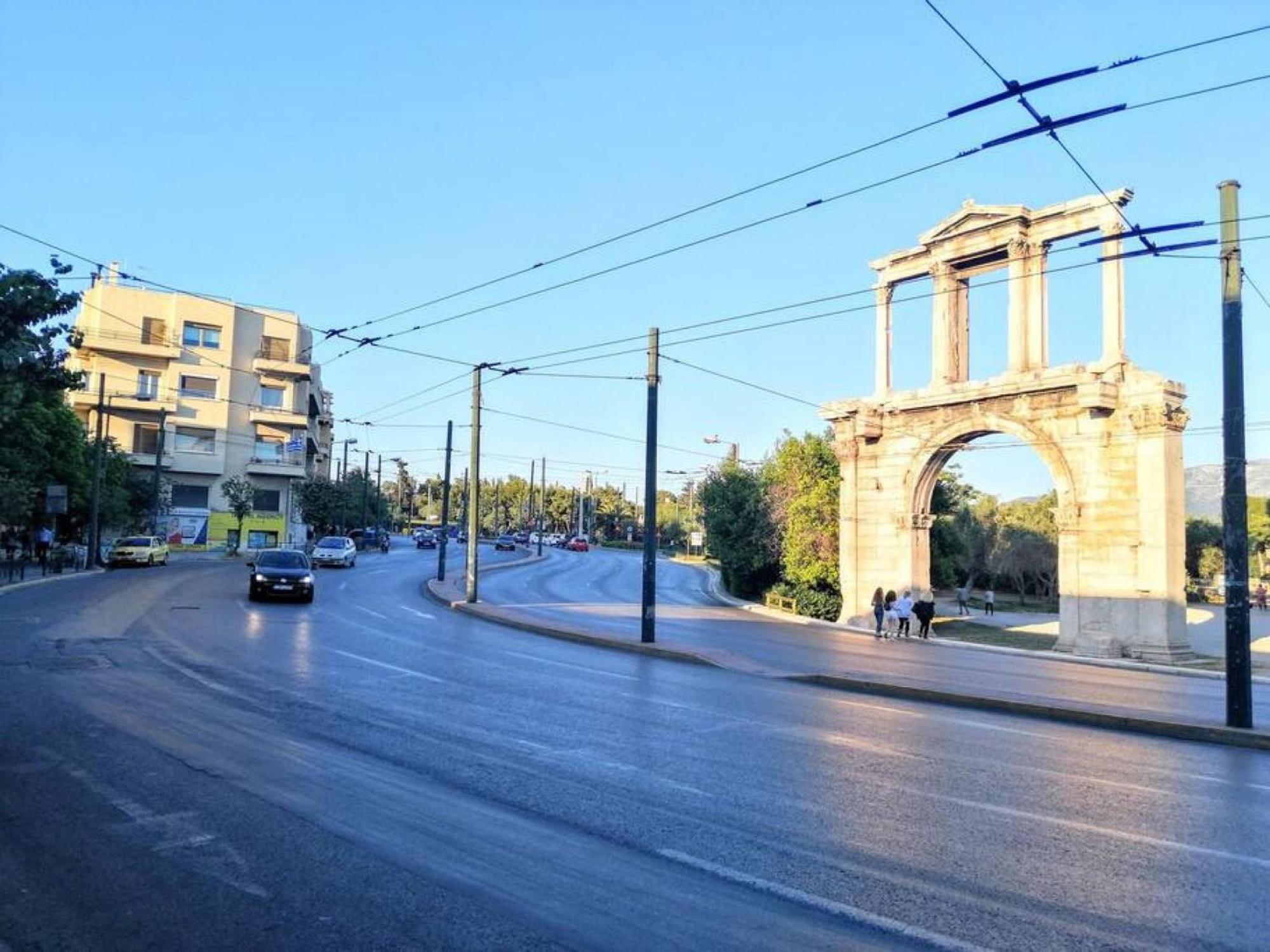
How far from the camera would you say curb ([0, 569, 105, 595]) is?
27.4 m

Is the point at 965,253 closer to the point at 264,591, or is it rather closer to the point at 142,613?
the point at 264,591

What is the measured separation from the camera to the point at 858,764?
8.34 meters

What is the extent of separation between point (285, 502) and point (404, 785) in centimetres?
6404

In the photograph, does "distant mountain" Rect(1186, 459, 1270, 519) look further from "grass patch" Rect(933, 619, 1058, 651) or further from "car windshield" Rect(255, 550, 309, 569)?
"car windshield" Rect(255, 550, 309, 569)

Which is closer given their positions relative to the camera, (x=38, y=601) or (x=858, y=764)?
(x=858, y=764)

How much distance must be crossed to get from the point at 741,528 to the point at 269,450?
39449 millimetres

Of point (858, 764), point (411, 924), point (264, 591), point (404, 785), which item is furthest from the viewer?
point (264, 591)

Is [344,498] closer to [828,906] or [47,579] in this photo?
[47,579]

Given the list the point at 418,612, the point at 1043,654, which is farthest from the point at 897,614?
the point at 418,612

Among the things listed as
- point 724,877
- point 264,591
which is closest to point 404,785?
point 724,877

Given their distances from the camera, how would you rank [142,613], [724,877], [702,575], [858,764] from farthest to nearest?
[702,575]
[142,613]
[858,764]
[724,877]

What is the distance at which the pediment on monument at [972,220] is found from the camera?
28219mm

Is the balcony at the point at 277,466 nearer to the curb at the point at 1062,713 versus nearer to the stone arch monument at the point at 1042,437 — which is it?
the stone arch monument at the point at 1042,437

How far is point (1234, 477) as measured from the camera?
1183 centimetres
